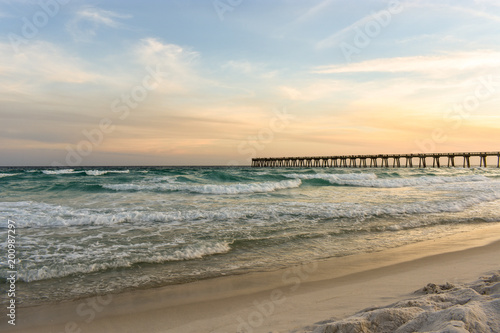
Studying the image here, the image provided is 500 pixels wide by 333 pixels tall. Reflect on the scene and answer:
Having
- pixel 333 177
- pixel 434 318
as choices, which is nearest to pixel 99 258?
pixel 434 318

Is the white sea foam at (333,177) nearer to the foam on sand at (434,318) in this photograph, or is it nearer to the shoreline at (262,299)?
the shoreline at (262,299)

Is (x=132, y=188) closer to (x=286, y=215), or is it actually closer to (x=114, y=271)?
(x=286, y=215)

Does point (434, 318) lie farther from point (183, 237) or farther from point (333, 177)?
point (333, 177)

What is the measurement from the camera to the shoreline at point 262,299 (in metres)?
3.81

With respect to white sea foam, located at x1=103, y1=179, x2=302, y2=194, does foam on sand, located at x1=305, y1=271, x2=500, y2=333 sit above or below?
above

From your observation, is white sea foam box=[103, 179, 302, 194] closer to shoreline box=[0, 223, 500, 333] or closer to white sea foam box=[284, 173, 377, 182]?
white sea foam box=[284, 173, 377, 182]

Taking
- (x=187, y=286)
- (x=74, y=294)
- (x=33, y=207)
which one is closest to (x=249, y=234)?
(x=187, y=286)

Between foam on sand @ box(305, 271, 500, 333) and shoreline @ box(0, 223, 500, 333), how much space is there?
660 millimetres

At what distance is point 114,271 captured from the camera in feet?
18.7

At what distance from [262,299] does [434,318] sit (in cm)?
228

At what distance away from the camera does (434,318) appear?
283 cm

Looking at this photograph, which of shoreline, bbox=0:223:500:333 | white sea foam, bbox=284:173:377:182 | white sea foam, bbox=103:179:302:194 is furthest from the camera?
white sea foam, bbox=284:173:377:182

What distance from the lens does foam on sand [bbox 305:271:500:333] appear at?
2.57 meters

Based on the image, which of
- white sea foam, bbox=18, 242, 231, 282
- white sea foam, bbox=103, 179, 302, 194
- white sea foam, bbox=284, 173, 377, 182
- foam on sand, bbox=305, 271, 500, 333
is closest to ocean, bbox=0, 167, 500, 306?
white sea foam, bbox=18, 242, 231, 282
